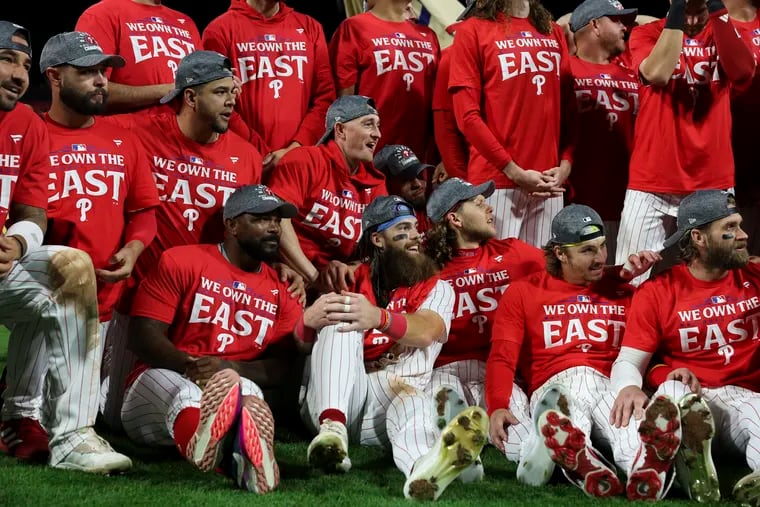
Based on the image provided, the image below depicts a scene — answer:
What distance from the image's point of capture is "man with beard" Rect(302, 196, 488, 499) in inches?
135

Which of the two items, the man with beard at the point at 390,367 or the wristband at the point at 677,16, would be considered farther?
the wristband at the point at 677,16

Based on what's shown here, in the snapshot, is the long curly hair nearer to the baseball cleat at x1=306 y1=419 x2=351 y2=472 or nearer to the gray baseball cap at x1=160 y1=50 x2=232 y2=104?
the gray baseball cap at x1=160 y1=50 x2=232 y2=104

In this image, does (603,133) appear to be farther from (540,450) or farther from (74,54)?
(74,54)

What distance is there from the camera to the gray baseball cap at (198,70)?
4.68 m

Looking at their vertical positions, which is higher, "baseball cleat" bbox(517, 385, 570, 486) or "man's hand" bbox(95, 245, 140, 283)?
"man's hand" bbox(95, 245, 140, 283)

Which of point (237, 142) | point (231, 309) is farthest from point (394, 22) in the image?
point (231, 309)

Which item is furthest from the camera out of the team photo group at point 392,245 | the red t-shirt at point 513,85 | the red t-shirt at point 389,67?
the red t-shirt at point 389,67

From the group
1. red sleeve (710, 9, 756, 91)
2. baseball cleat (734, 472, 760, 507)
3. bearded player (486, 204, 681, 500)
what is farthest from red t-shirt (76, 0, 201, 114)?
baseball cleat (734, 472, 760, 507)

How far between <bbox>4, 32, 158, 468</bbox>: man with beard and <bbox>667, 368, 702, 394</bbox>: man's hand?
2.22 m

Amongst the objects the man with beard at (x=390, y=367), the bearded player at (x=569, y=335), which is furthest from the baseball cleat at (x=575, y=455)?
the man with beard at (x=390, y=367)

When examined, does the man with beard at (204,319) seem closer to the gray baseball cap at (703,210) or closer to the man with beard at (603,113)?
the gray baseball cap at (703,210)

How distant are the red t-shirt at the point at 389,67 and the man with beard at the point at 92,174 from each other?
1.43 metres

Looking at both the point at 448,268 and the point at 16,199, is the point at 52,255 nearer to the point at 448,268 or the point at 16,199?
the point at 16,199

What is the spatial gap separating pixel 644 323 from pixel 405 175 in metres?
1.61
